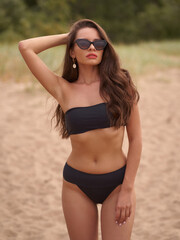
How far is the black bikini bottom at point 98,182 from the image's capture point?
7.29 ft

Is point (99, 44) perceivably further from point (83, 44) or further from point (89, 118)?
point (89, 118)

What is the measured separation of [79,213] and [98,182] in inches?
9.5

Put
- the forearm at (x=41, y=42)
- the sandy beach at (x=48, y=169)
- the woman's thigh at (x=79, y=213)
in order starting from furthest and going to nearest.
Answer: the sandy beach at (x=48, y=169)
the forearm at (x=41, y=42)
the woman's thigh at (x=79, y=213)

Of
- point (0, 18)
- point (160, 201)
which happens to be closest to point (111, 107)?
point (160, 201)

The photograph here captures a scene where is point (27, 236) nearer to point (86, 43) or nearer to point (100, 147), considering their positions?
point (100, 147)

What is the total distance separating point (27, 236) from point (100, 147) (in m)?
2.19

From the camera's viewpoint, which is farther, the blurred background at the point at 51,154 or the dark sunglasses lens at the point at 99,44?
the blurred background at the point at 51,154

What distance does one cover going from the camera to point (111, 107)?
2.17m

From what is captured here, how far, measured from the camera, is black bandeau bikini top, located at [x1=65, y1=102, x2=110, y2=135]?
2.12 meters

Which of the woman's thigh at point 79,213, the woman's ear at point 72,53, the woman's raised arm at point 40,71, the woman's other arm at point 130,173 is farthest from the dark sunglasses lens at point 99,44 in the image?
the woman's thigh at point 79,213

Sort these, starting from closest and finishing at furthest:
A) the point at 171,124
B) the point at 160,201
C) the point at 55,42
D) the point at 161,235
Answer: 1. the point at 55,42
2. the point at 161,235
3. the point at 160,201
4. the point at 171,124

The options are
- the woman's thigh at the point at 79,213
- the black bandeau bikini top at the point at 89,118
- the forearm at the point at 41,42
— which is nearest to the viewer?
the black bandeau bikini top at the point at 89,118

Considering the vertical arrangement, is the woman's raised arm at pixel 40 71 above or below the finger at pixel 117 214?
above

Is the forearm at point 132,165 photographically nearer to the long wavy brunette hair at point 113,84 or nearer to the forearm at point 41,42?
the long wavy brunette hair at point 113,84
